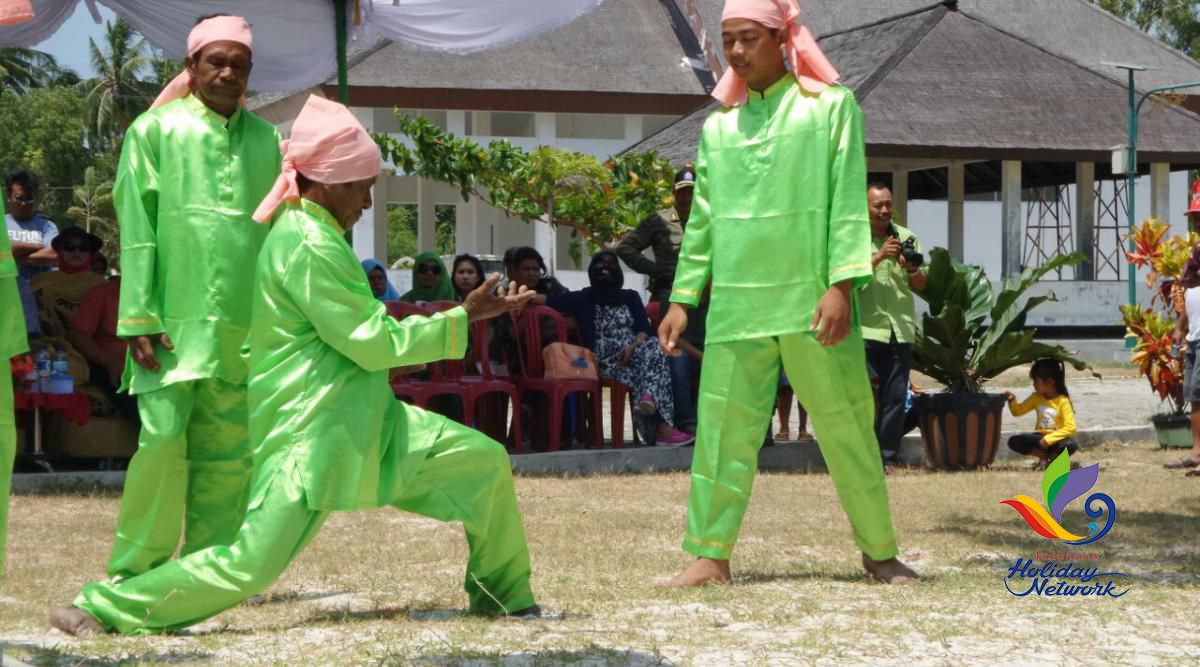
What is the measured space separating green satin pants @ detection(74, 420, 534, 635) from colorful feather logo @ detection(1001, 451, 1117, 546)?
10.0 ft

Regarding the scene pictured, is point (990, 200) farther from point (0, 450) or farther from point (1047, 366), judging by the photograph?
point (0, 450)

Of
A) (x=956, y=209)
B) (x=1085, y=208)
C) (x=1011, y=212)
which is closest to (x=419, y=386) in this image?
(x=1011, y=212)

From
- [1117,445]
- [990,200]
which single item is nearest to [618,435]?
[1117,445]

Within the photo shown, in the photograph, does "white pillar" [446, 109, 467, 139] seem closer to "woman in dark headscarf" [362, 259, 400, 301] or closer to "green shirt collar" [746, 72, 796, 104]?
"woman in dark headscarf" [362, 259, 400, 301]

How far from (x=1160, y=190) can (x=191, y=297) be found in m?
24.7

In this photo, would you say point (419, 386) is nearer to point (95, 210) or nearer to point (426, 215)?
point (426, 215)

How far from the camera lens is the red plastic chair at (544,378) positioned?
9953mm

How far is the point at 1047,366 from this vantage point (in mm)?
10133

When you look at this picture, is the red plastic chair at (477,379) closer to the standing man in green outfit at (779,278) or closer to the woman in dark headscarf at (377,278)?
the woman in dark headscarf at (377,278)

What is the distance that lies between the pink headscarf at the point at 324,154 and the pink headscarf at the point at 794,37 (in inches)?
60.4

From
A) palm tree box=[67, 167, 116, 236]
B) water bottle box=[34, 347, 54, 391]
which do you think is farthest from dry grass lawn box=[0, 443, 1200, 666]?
palm tree box=[67, 167, 116, 236]

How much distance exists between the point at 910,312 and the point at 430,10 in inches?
141

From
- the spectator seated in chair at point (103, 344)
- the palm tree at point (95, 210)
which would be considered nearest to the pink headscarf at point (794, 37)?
the spectator seated in chair at point (103, 344)

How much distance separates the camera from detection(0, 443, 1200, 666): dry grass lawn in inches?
176
